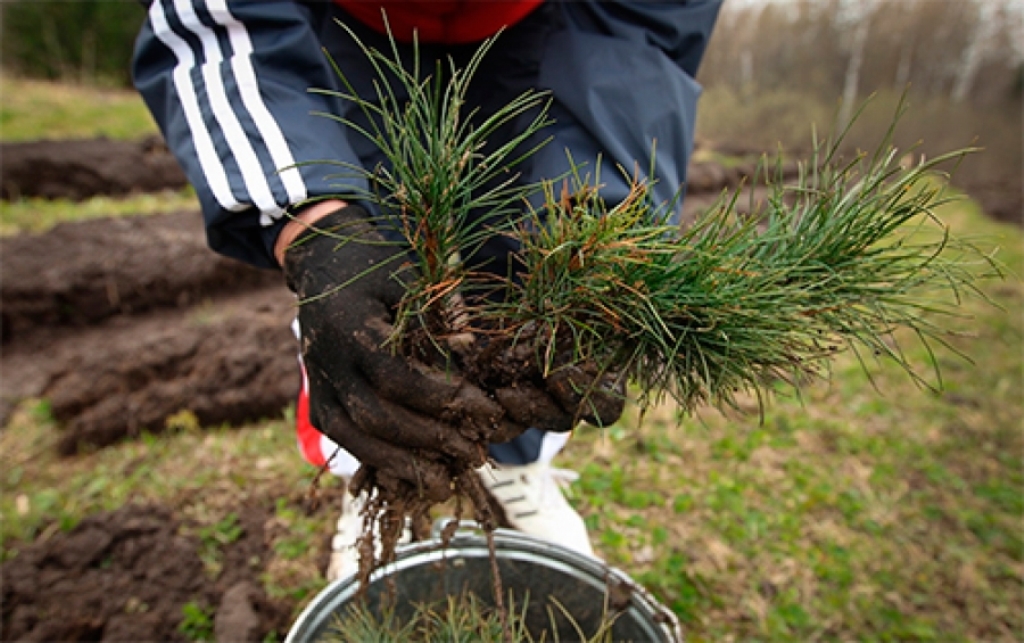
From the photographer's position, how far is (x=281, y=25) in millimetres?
1201

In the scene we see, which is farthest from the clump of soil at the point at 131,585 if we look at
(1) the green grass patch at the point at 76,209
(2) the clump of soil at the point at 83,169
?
(2) the clump of soil at the point at 83,169

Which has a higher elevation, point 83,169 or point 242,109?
point 242,109

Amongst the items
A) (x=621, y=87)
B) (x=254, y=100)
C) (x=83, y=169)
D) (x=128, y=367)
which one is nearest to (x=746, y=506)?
(x=621, y=87)

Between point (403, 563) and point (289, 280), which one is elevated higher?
point (289, 280)

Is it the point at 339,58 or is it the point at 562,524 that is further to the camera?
the point at 562,524

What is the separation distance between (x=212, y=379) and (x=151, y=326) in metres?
1.00

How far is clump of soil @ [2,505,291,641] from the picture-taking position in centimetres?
155

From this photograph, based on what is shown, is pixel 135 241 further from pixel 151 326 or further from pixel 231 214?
pixel 231 214

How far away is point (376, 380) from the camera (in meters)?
0.96

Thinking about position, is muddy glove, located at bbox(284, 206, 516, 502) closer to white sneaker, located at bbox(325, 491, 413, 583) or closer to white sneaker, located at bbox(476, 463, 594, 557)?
white sneaker, located at bbox(325, 491, 413, 583)

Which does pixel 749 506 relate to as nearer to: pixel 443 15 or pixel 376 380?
pixel 376 380

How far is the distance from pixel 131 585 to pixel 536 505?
1082 millimetres

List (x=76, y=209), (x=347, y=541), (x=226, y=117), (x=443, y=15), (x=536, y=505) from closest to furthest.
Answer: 1. (x=226, y=117)
2. (x=443, y=15)
3. (x=347, y=541)
4. (x=536, y=505)
5. (x=76, y=209)

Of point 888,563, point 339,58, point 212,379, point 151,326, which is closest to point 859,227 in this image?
point 339,58
